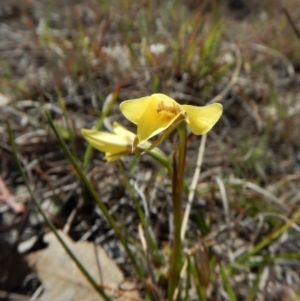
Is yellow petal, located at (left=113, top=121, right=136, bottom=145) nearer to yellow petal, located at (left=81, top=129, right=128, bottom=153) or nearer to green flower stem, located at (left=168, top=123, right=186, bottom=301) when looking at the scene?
yellow petal, located at (left=81, top=129, right=128, bottom=153)

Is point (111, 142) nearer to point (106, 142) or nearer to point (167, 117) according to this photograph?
point (106, 142)

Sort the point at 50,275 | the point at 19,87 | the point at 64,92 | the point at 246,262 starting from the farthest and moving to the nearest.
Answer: the point at 64,92, the point at 19,87, the point at 246,262, the point at 50,275

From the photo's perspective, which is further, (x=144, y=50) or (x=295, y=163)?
(x=144, y=50)

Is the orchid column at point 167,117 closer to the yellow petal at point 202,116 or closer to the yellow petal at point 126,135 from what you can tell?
the yellow petal at point 202,116

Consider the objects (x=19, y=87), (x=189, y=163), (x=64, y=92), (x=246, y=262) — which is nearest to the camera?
(x=246, y=262)

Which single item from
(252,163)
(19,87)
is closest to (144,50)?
(19,87)

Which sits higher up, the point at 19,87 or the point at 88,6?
the point at 88,6

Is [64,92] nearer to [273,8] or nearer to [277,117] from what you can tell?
→ [277,117]
